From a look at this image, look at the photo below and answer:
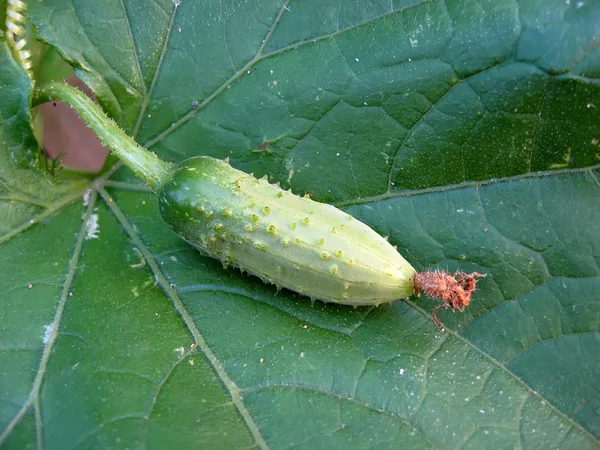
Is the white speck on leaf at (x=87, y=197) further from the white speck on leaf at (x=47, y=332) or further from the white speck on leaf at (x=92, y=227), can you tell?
the white speck on leaf at (x=47, y=332)

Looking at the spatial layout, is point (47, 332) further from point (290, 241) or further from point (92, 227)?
point (290, 241)

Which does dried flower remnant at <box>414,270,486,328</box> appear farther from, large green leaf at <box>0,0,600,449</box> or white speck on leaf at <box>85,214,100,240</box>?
white speck on leaf at <box>85,214,100,240</box>

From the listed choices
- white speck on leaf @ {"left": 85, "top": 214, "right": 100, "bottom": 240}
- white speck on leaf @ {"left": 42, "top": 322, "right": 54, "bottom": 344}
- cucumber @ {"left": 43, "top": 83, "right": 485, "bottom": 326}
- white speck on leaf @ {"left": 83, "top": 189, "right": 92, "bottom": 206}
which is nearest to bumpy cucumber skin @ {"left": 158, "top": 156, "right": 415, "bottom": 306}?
cucumber @ {"left": 43, "top": 83, "right": 485, "bottom": 326}

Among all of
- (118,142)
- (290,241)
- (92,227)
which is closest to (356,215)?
(290,241)

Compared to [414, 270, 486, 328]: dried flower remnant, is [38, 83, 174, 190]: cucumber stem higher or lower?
higher

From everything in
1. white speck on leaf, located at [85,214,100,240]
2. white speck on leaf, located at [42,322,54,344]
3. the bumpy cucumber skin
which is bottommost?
white speck on leaf, located at [42,322,54,344]

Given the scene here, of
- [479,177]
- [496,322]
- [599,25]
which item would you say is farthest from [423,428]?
[599,25]
